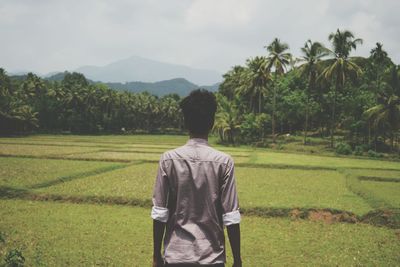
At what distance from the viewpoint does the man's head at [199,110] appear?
3.15 m

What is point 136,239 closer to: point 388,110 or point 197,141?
point 197,141

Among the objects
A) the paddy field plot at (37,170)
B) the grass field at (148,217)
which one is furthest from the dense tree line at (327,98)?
the paddy field plot at (37,170)

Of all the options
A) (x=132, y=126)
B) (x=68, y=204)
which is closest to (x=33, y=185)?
(x=68, y=204)

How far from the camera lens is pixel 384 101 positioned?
32.9 meters

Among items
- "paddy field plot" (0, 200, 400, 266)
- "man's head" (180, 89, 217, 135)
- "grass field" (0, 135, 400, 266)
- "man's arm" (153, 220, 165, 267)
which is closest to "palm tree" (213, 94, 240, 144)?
"grass field" (0, 135, 400, 266)

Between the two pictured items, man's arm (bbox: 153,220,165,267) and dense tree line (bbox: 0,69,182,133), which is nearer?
man's arm (bbox: 153,220,165,267)

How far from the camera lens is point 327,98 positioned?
4772 centimetres

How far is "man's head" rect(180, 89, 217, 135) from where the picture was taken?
10.3 ft

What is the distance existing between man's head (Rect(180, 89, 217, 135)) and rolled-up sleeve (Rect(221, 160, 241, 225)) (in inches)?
16.1

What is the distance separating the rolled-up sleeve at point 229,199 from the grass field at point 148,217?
4939mm

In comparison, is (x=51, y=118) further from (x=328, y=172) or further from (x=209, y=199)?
(x=209, y=199)

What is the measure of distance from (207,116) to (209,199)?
71 cm

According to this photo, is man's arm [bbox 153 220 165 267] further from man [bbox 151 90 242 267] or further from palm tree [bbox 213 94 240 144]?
palm tree [bbox 213 94 240 144]

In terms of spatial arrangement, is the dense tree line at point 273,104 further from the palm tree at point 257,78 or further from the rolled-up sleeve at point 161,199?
the rolled-up sleeve at point 161,199
